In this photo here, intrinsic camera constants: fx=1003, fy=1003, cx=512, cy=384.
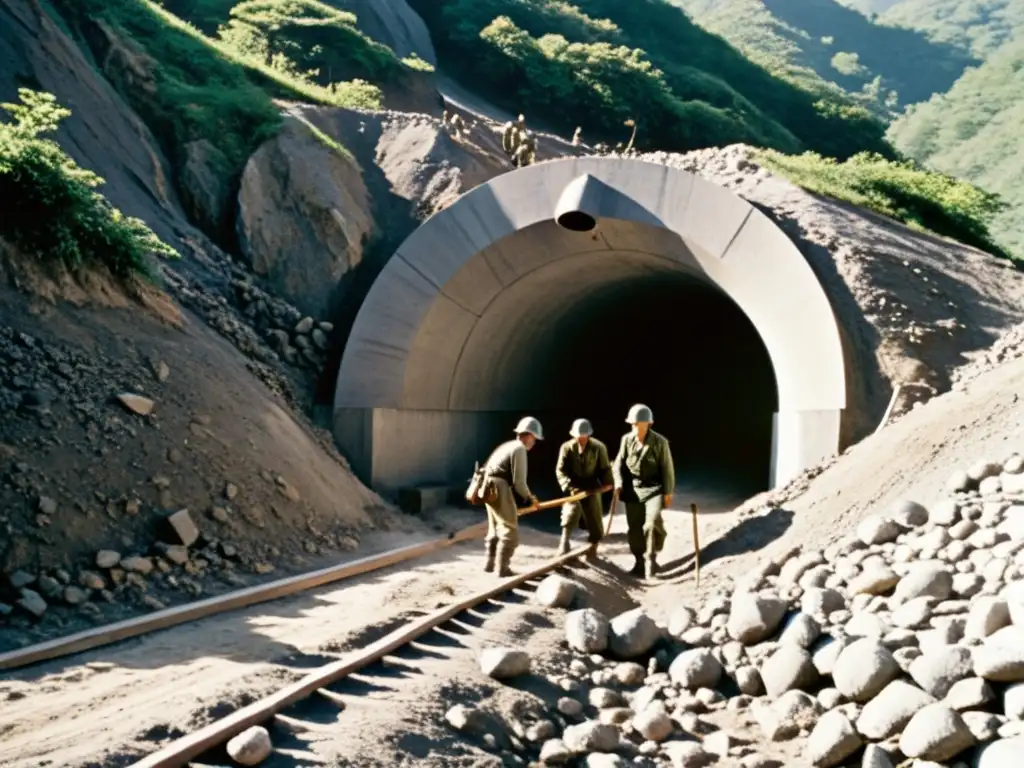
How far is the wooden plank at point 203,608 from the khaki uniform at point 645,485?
0.49 meters

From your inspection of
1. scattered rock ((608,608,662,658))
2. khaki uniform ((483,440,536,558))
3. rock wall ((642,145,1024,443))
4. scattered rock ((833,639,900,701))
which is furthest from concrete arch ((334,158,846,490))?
scattered rock ((833,639,900,701))

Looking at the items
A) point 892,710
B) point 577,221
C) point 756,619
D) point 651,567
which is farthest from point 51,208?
point 892,710

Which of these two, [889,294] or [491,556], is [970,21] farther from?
[491,556]

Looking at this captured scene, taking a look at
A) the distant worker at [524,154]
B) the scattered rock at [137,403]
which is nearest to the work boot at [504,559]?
the scattered rock at [137,403]

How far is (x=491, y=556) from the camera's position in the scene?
355 inches

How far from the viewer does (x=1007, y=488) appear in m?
6.79

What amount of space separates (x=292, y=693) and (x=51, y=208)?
5957mm

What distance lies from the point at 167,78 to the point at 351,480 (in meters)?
8.03

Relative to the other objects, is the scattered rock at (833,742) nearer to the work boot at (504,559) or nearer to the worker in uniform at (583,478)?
the work boot at (504,559)

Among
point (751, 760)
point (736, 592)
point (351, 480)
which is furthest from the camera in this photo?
point (351, 480)

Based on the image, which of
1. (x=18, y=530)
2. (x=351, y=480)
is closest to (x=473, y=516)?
(x=351, y=480)

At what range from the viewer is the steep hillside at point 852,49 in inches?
2987

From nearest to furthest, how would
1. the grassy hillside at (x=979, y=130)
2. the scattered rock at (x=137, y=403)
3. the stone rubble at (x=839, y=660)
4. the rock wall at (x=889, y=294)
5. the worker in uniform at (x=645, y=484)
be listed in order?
the stone rubble at (x=839, y=660) < the scattered rock at (x=137, y=403) < the worker in uniform at (x=645, y=484) < the rock wall at (x=889, y=294) < the grassy hillside at (x=979, y=130)

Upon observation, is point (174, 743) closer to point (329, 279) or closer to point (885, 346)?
point (885, 346)
